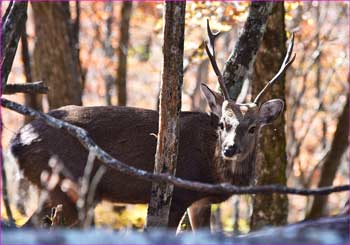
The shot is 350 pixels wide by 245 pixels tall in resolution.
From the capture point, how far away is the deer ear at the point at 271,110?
7.80 m

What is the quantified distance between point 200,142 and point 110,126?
0.99 m

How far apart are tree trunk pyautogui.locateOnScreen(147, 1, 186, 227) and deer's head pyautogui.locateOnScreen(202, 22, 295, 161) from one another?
1.20 meters

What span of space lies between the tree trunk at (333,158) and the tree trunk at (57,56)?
163 inches

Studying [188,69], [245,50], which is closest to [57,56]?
[245,50]

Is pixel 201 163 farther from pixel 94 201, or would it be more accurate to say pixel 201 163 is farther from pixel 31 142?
pixel 31 142

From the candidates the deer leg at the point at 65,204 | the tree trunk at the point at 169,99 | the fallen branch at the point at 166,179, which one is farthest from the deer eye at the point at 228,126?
the fallen branch at the point at 166,179

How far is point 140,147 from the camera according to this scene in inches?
313

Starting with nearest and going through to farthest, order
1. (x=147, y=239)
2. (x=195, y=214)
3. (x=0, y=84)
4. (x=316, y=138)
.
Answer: (x=147, y=239) < (x=0, y=84) < (x=195, y=214) < (x=316, y=138)

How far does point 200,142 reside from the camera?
8008 millimetres

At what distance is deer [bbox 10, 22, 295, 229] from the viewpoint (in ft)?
25.0

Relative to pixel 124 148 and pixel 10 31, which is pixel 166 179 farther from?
pixel 124 148

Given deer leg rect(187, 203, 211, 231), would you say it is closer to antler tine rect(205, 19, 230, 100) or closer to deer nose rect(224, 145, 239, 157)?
Result: deer nose rect(224, 145, 239, 157)

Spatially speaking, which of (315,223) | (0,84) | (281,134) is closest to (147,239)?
(315,223)

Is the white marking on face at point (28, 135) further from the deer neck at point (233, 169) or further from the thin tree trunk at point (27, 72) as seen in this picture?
the thin tree trunk at point (27, 72)
